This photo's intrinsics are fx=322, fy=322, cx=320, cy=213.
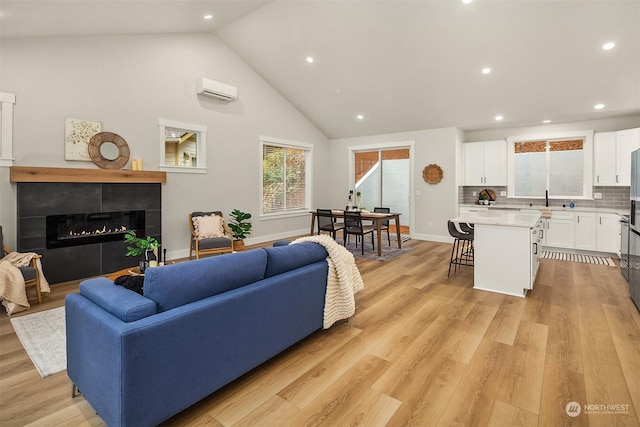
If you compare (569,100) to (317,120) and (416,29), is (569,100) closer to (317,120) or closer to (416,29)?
(416,29)

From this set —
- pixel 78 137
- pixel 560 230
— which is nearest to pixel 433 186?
pixel 560 230

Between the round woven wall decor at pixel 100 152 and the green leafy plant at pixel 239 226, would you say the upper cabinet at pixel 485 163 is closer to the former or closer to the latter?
the green leafy plant at pixel 239 226

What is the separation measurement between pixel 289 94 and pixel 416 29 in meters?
3.45

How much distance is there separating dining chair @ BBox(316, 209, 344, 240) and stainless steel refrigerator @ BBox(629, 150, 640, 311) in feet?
14.1

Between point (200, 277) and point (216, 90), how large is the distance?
203 inches

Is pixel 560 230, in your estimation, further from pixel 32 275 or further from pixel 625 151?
pixel 32 275

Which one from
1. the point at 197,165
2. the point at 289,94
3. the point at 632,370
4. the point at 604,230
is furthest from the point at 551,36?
the point at 197,165

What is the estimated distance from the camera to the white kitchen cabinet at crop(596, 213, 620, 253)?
574 cm

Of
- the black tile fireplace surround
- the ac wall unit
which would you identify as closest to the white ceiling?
the ac wall unit

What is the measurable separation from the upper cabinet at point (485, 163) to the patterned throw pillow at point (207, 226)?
5706 mm

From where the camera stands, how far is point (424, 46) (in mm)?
5227

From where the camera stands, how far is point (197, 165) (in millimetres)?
6117

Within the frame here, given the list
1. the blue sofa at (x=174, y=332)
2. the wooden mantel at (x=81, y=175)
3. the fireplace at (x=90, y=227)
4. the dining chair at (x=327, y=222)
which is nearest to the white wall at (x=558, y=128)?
the dining chair at (x=327, y=222)

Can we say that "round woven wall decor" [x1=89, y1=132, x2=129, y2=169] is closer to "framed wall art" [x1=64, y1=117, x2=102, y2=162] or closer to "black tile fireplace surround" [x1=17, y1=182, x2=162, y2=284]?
"framed wall art" [x1=64, y1=117, x2=102, y2=162]
